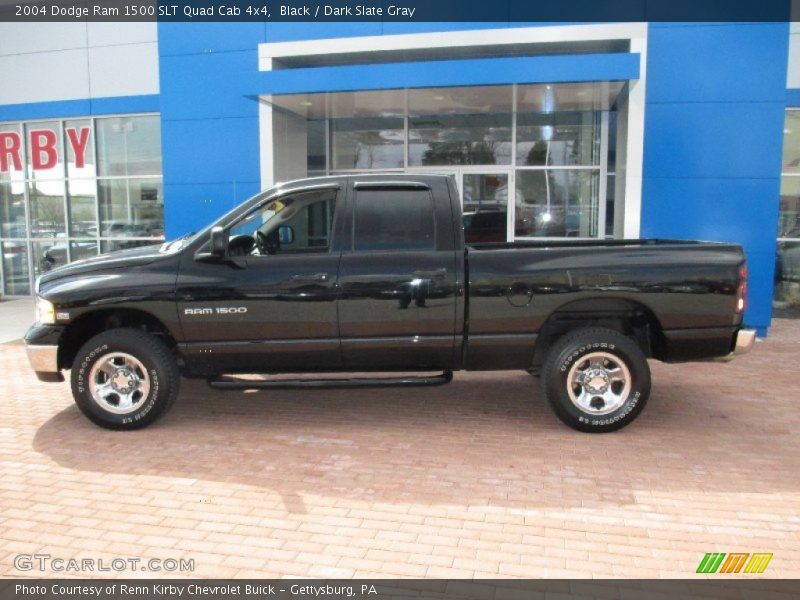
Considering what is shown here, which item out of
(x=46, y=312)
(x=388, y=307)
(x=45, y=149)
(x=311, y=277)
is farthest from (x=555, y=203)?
(x=45, y=149)

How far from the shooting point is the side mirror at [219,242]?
5387 millimetres

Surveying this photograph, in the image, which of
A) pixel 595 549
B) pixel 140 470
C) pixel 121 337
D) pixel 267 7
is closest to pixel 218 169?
pixel 267 7

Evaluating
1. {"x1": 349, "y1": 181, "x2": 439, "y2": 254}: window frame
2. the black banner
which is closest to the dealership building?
the black banner

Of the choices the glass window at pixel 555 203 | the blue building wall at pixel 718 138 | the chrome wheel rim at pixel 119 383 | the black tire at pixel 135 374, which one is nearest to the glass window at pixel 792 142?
the blue building wall at pixel 718 138

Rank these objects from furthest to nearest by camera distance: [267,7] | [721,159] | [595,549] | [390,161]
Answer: [390,161] < [267,7] < [721,159] < [595,549]

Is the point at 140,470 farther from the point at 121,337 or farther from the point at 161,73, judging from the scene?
the point at 161,73

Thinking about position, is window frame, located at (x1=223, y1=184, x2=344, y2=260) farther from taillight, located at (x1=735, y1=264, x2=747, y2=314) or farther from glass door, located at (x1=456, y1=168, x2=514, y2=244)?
glass door, located at (x1=456, y1=168, x2=514, y2=244)

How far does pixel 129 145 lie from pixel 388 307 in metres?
10.3

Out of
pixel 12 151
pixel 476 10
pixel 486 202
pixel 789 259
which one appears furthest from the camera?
pixel 12 151

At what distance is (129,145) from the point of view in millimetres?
13750

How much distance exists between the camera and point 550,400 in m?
5.54

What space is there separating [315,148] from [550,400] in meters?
8.29

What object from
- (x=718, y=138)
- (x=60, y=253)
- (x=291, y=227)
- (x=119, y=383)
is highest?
(x=718, y=138)

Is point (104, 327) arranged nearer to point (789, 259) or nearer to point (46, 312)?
point (46, 312)
